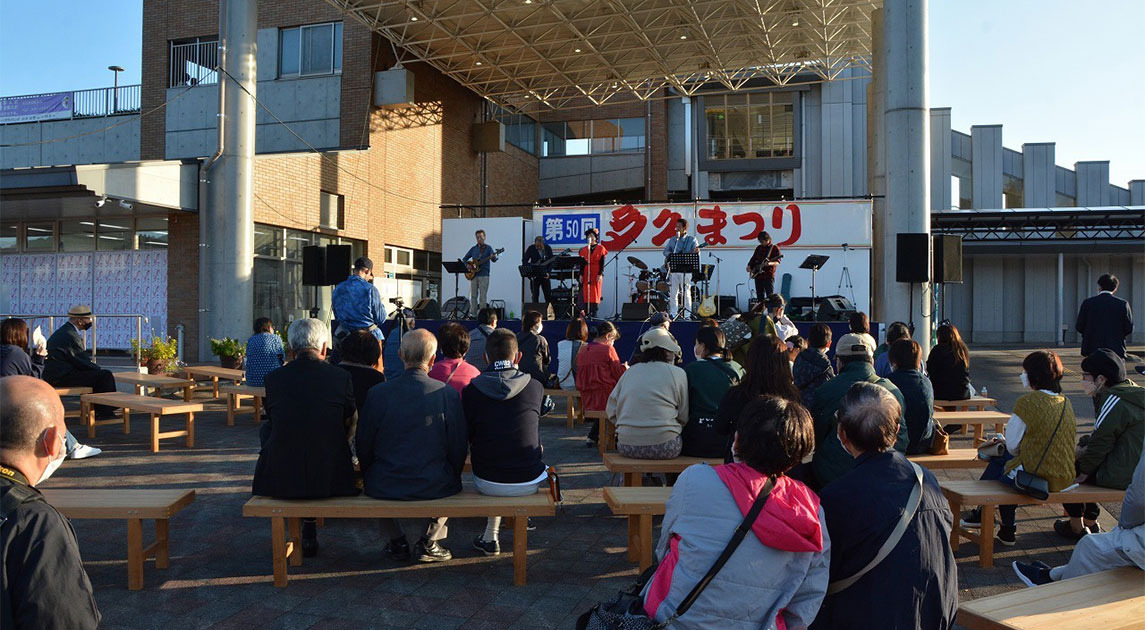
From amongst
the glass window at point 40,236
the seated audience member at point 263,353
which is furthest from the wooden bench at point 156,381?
the glass window at point 40,236

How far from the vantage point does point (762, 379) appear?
3.95m

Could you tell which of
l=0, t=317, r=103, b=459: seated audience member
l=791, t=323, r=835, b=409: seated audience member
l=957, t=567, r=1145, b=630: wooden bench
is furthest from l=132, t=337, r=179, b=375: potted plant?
l=957, t=567, r=1145, b=630: wooden bench

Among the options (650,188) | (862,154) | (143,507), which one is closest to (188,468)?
(143,507)

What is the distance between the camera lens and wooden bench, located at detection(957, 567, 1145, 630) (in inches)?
96.2

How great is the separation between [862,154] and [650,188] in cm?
611

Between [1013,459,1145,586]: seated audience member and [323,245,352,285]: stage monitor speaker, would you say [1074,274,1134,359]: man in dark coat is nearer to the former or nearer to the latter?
[1013,459,1145,586]: seated audience member

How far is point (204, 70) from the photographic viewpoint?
17.4m

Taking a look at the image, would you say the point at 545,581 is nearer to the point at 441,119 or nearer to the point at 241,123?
the point at 241,123

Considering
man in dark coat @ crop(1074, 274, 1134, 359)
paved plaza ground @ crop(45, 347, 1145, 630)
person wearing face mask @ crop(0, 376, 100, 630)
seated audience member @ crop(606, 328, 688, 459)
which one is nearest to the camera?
person wearing face mask @ crop(0, 376, 100, 630)

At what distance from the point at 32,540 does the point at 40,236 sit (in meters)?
16.3

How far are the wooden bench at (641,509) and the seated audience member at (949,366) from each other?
13.2 ft

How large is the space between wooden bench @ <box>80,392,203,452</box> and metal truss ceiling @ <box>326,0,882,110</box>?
386 inches

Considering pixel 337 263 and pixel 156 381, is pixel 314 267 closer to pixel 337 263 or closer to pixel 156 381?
pixel 337 263

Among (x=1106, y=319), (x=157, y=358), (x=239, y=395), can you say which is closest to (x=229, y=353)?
(x=157, y=358)
